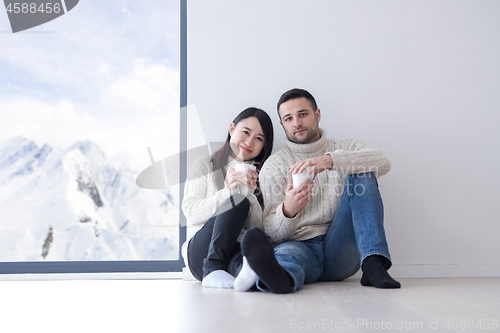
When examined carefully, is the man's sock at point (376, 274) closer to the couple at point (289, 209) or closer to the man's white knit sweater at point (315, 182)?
the couple at point (289, 209)

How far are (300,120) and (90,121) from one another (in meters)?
1.21

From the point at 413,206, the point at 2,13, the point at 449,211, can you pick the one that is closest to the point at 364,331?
the point at 413,206

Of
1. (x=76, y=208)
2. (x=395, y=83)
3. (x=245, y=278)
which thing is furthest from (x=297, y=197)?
(x=76, y=208)

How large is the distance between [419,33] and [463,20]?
249 mm

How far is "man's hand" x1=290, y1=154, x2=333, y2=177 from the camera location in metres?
1.12

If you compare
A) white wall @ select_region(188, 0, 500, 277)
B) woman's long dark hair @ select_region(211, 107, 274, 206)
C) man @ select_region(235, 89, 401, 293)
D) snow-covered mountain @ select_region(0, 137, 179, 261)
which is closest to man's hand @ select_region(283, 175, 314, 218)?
man @ select_region(235, 89, 401, 293)

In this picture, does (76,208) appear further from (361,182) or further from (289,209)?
(361,182)

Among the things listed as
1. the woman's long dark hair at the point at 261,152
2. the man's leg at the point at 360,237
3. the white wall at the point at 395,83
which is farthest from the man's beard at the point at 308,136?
the man's leg at the point at 360,237

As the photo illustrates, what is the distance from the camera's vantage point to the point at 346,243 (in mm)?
1181

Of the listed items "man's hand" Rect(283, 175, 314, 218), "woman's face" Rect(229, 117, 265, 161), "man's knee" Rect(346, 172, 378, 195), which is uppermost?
"woman's face" Rect(229, 117, 265, 161)

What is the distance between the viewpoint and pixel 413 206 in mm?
1634

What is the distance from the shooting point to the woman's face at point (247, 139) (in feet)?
4.71

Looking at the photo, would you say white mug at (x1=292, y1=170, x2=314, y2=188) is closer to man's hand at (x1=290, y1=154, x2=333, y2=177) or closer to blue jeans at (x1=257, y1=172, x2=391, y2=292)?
man's hand at (x1=290, y1=154, x2=333, y2=177)

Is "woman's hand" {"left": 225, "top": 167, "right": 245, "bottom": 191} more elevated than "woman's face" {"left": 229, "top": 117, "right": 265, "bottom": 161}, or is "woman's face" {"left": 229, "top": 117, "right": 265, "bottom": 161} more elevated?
"woman's face" {"left": 229, "top": 117, "right": 265, "bottom": 161}
